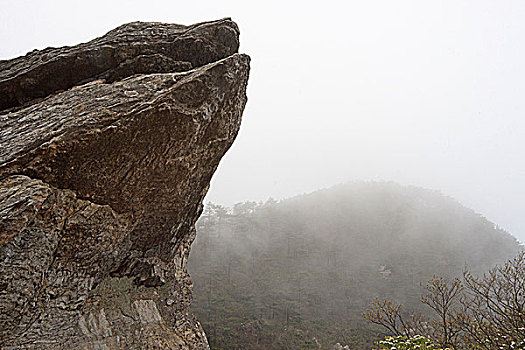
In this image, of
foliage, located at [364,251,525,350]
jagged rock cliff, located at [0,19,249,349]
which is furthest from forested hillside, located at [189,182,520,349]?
jagged rock cliff, located at [0,19,249,349]

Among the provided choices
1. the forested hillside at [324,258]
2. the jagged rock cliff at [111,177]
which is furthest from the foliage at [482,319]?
the forested hillside at [324,258]

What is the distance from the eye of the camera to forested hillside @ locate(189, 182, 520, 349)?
25.0m

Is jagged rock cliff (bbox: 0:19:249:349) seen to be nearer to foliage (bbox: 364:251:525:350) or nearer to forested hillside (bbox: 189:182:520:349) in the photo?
foliage (bbox: 364:251:525:350)

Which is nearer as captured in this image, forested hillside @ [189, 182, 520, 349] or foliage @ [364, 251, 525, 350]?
foliage @ [364, 251, 525, 350]

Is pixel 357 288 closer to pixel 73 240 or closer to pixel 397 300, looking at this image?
pixel 397 300

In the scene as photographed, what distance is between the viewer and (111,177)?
4453 millimetres

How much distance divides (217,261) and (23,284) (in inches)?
1347

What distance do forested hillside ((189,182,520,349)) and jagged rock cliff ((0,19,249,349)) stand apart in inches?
675

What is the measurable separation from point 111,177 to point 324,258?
39.6 metres

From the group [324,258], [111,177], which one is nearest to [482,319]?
[111,177]

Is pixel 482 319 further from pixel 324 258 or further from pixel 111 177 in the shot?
pixel 324 258

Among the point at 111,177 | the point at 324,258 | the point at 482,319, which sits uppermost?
the point at 482,319

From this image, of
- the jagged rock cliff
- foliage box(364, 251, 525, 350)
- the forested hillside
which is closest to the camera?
the jagged rock cliff

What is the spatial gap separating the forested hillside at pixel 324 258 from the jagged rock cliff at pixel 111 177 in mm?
17138
